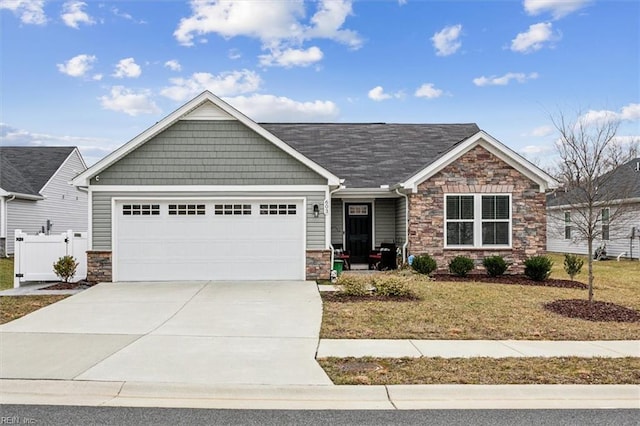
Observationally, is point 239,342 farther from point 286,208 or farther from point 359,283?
point 286,208

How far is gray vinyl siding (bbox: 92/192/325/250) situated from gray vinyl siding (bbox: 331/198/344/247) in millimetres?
3420

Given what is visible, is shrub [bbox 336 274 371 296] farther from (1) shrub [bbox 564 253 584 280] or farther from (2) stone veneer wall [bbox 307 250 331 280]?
(1) shrub [bbox 564 253 584 280]

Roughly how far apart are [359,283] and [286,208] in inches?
158

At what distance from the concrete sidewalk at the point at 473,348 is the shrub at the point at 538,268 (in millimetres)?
7230

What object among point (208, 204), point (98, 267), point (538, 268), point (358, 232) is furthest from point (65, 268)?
point (538, 268)

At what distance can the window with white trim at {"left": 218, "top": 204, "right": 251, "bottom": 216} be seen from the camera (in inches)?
578

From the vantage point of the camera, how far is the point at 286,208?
14773mm

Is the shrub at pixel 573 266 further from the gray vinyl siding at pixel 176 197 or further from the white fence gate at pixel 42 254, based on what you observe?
the white fence gate at pixel 42 254

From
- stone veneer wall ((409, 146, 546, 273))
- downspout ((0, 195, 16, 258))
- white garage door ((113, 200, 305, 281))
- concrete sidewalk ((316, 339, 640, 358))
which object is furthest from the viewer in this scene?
downspout ((0, 195, 16, 258))

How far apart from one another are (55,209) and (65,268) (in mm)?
16759

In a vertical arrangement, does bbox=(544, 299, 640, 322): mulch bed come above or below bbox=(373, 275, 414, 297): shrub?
below

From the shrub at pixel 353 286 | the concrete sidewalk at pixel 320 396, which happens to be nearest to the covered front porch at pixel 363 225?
the shrub at pixel 353 286

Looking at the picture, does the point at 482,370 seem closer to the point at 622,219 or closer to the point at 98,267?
the point at 98,267

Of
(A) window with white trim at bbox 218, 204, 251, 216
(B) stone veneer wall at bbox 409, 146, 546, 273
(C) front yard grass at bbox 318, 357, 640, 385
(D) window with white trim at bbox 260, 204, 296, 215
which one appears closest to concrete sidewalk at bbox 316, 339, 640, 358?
(C) front yard grass at bbox 318, 357, 640, 385
